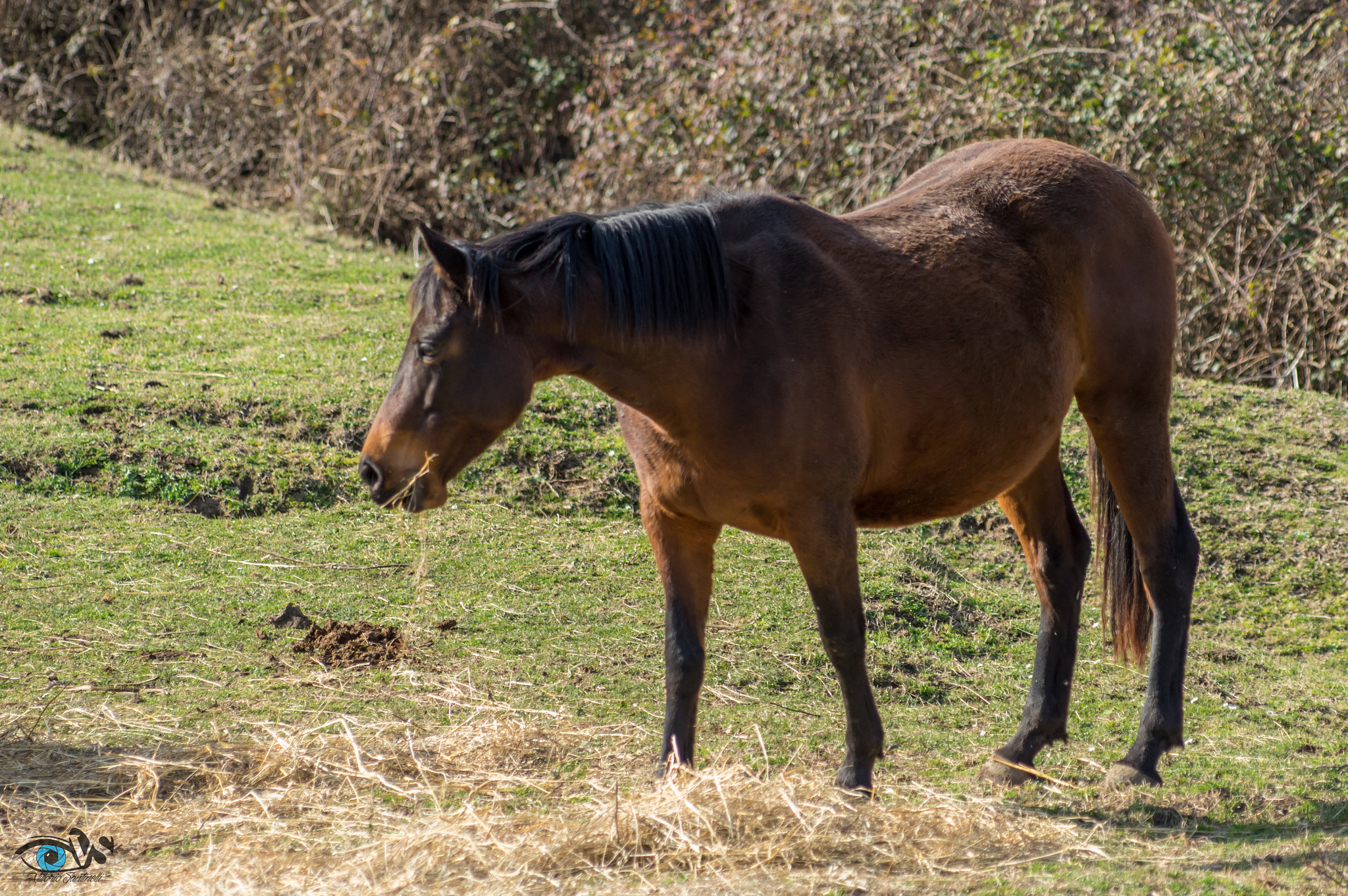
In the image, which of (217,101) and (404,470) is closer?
(404,470)

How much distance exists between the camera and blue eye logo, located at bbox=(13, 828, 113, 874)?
3133mm

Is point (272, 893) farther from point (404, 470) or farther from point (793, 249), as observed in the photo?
point (793, 249)

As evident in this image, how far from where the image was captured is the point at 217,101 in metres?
12.1

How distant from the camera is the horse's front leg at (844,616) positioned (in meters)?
3.49

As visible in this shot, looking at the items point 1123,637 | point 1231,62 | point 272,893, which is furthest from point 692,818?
point 1231,62

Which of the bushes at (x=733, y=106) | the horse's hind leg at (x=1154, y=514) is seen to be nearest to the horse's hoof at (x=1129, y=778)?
the horse's hind leg at (x=1154, y=514)

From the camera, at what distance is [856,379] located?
3590 millimetres

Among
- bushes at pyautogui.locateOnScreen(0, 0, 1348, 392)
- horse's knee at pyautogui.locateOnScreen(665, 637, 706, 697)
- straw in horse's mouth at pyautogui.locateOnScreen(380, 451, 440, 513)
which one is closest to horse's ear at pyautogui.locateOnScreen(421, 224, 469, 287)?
straw in horse's mouth at pyautogui.locateOnScreen(380, 451, 440, 513)

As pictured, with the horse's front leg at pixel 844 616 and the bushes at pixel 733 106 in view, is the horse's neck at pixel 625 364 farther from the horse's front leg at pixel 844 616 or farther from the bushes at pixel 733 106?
the bushes at pixel 733 106

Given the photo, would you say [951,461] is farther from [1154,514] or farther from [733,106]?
[733,106]

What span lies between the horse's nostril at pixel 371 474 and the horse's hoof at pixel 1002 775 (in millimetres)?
2197

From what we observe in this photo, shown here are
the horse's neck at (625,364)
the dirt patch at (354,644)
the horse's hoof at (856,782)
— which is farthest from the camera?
the dirt patch at (354,644)

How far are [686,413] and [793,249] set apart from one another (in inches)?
24.9

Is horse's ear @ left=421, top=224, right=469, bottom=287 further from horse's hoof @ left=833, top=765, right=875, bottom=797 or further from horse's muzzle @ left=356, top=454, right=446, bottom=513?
horse's hoof @ left=833, top=765, right=875, bottom=797
